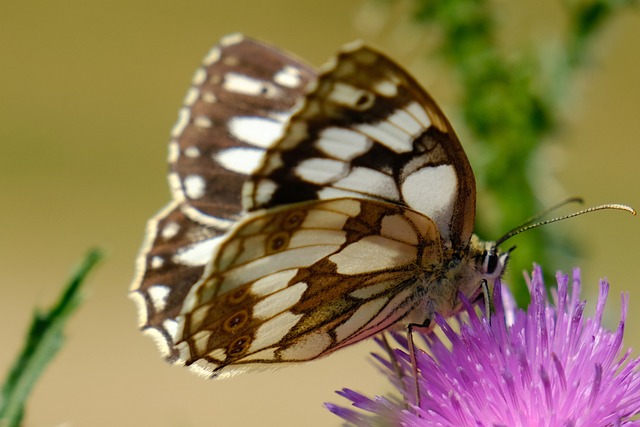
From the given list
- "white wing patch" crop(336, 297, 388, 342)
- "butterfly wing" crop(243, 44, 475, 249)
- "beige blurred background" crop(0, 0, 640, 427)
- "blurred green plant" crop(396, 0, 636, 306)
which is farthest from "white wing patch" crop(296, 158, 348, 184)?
"beige blurred background" crop(0, 0, 640, 427)

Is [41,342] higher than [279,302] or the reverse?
the reverse

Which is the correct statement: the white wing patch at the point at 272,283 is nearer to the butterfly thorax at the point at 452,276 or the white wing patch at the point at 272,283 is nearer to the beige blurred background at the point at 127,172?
the butterfly thorax at the point at 452,276

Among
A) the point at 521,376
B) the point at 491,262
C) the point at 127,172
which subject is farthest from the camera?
the point at 127,172

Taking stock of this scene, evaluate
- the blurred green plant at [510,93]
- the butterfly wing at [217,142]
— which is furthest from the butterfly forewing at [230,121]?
the blurred green plant at [510,93]

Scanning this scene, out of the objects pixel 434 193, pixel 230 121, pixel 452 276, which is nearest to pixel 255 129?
pixel 230 121

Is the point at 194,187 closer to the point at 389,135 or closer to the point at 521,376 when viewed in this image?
the point at 389,135

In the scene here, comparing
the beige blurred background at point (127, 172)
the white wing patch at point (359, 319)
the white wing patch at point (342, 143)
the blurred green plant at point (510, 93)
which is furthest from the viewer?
the beige blurred background at point (127, 172)
